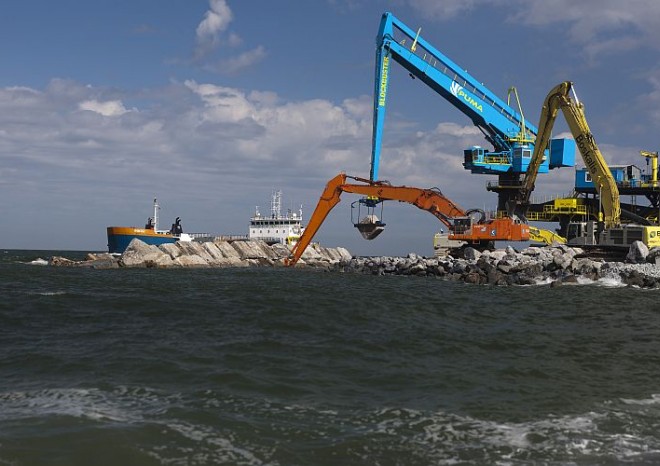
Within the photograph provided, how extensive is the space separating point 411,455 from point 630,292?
18.8 metres

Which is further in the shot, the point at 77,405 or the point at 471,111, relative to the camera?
the point at 471,111

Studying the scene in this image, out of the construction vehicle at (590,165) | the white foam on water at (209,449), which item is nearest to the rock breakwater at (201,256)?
the construction vehicle at (590,165)

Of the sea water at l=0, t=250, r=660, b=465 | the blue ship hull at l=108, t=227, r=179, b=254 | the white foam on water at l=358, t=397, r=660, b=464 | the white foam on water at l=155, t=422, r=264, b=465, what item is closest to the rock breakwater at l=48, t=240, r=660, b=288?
the blue ship hull at l=108, t=227, r=179, b=254

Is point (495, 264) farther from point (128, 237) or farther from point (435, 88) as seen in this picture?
point (128, 237)

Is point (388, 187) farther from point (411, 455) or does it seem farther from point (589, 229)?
point (411, 455)

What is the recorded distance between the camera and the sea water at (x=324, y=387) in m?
5.59

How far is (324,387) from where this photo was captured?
7758mm

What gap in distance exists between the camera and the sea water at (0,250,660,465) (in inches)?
220

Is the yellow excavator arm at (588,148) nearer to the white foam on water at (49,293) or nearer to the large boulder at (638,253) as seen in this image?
the large boulder at (638,253)

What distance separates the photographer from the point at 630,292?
70.5 ft

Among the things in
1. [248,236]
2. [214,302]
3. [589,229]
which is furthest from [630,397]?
[248,236]

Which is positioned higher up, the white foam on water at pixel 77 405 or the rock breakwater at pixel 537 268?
the rock breakwater at pixel 537 268

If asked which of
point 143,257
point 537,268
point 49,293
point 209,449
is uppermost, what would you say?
point 537,268

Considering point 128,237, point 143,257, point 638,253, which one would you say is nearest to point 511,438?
point 638,253
